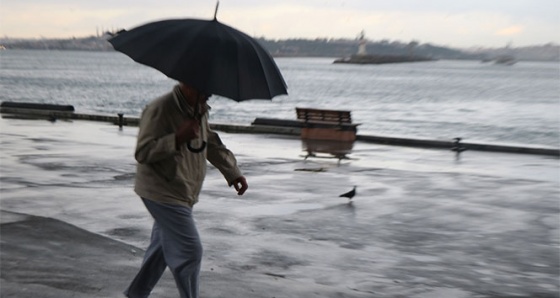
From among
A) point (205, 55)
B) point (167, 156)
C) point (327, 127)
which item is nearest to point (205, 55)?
point (205, 55)

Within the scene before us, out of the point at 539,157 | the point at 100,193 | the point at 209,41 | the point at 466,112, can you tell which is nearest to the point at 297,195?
the point at 100,193

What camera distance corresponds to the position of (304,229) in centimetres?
980

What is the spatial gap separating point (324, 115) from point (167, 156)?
18.3 metres

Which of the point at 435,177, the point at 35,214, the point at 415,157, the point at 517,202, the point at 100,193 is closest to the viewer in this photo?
the point at 35,214

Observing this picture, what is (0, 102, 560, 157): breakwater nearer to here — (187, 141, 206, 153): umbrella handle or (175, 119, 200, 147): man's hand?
(187, 141, 206, 153): umbrella handle

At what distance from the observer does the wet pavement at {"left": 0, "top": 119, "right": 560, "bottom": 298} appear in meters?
7.23

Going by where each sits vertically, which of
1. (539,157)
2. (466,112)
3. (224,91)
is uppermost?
(224,91)

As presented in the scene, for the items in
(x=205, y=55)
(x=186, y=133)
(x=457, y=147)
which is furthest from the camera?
(x=457, y=147)

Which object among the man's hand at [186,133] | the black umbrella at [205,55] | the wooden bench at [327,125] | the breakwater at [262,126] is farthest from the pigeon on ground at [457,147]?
the man's hand at [186,133]

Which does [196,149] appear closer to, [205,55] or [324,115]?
[205,55]

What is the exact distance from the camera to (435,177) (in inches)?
606

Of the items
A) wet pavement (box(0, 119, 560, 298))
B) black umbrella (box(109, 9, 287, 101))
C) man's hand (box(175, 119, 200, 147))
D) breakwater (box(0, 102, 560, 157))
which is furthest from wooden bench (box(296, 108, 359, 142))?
man's hand (box(175, 119, 200, 147))

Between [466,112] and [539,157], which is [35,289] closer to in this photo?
[539,157]

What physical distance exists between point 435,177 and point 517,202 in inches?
105
